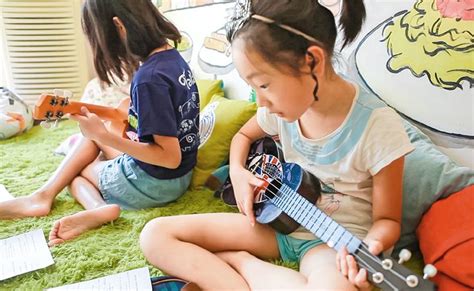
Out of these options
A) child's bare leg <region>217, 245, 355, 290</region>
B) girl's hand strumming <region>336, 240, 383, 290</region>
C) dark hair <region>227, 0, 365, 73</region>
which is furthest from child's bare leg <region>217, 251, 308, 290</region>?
dark hair <region>227, 0, 365, 73</region>

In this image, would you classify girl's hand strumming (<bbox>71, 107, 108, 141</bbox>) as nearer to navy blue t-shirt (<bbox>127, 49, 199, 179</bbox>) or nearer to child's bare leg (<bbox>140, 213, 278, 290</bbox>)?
navy blue t-shirt (<bbox>127, 49, 199, 179</bbox>)

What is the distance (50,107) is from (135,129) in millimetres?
222

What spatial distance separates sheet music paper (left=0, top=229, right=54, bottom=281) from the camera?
3.12 ft

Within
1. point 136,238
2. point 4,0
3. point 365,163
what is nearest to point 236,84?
point 136,238

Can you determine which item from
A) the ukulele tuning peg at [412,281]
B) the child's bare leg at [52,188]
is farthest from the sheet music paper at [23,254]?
the ukulele tuning peg at [412,281]

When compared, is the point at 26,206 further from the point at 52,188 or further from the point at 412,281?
the point at 412,281

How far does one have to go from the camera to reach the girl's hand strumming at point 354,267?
709 millimetres

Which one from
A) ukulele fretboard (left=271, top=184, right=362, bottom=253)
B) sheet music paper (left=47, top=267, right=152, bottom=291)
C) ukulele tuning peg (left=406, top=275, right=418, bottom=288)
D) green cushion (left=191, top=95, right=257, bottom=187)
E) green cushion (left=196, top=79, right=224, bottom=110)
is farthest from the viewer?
green cushion (left=196, top=79, right=224, bottom=110)

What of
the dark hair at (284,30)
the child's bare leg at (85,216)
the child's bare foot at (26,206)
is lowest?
the child's bare foot at (26,206)

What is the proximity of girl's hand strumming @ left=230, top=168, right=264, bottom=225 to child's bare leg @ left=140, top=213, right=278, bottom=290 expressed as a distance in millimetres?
26

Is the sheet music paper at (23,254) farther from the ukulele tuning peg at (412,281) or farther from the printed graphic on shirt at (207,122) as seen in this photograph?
the ukulele tuning peg at (412,281)

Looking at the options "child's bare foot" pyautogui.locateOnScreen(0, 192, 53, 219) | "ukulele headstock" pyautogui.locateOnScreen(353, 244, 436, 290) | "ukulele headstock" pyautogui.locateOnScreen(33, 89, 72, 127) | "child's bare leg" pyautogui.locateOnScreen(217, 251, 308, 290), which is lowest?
"child's bare foot" pyautogui.locateOnScreen(0, 192, 53, 219)

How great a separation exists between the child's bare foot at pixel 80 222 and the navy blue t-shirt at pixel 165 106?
0.46ft

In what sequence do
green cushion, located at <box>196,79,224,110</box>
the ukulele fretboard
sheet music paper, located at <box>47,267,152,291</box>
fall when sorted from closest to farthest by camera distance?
the ukulele fretboard
sheet music paper, located at <box>47,267,152,291</box>
green cushion, located at <box>196,79,224,110</box>
